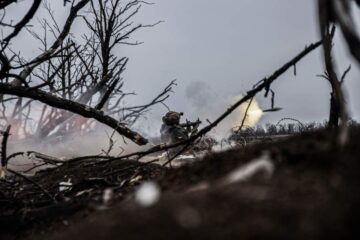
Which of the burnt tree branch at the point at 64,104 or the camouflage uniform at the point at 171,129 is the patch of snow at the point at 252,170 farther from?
the camouflage uniform at the point at 171,129

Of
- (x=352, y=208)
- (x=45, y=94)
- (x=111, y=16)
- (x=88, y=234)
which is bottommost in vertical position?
(x=352, y=208)

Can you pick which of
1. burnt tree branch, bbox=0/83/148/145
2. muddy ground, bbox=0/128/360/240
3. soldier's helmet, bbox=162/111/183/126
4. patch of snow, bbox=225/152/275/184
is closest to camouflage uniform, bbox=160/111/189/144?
soldier's helmet, bbox=162/111/183/126

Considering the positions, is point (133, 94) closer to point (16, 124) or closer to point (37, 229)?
point (16, 124)

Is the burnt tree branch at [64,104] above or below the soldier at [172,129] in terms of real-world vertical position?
below

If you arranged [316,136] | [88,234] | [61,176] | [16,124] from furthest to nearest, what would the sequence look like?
1. [16,124]
2. [61,176]
3. [316,136]
4. [88,234]

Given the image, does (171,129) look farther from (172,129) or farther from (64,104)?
(64,104)

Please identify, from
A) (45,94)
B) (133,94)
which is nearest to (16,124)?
(133,94)

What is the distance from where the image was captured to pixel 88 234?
1862 mm

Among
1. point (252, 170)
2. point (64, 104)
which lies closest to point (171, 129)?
point (64, 104)

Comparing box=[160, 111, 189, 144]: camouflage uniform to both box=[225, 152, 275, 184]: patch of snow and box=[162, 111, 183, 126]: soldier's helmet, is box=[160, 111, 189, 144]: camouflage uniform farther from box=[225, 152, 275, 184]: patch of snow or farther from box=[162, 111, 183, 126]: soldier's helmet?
box=[225, 152, 275, 184]: patch of snow

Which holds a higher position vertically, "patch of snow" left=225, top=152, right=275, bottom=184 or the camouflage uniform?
the camouflage uniform

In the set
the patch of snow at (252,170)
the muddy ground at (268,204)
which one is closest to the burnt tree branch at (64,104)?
the muddy ground at (268,204)

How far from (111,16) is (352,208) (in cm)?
1591

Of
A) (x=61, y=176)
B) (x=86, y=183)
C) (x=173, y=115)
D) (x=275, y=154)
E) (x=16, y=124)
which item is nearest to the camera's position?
(x=275, y=154)
